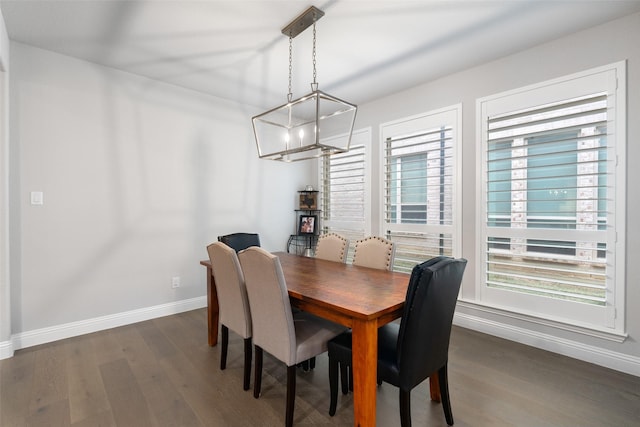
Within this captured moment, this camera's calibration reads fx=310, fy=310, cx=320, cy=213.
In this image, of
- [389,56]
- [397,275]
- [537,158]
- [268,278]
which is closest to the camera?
[268,278]

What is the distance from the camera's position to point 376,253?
2650 millimetres

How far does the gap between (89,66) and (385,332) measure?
355 cm

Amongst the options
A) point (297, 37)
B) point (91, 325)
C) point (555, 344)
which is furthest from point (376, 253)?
point (91, 325)

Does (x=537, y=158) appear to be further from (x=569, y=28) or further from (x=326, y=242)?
(x=326, y=242)

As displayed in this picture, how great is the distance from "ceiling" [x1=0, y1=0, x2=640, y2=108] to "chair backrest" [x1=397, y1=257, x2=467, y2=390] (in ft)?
5.97

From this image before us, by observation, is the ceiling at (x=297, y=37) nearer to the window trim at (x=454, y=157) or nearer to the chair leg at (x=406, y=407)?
the window trim at (x=454, y=157)

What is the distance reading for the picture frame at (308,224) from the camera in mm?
4551

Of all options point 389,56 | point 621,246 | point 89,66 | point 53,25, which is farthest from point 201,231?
point 621,246

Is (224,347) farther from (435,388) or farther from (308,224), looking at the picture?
(308,224)

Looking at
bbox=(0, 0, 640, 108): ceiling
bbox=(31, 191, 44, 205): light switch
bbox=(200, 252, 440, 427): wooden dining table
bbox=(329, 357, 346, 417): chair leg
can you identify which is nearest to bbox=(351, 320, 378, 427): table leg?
bbox=(200, 252, 440, 427): wooden dining table

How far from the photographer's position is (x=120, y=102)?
10.4ft

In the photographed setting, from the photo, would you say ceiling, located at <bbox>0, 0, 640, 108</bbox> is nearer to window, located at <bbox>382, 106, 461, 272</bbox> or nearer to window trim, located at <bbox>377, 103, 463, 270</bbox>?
window trim, located at <bbox>377, 103, 463, 270</bbox>

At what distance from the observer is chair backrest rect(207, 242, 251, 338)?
6.64 ft

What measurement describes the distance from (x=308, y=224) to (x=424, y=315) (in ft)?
10.5
